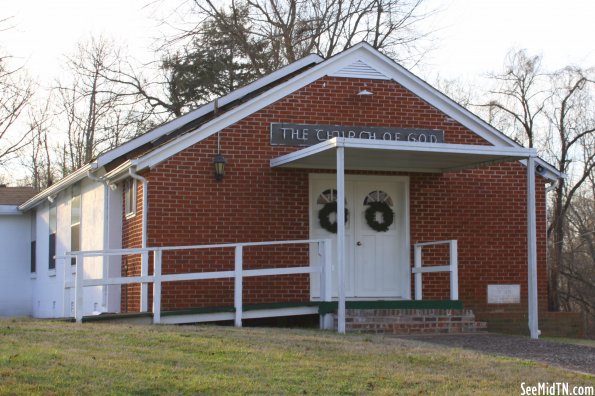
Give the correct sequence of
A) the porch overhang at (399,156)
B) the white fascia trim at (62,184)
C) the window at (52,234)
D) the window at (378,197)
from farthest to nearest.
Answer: the window at (52,234)
the white fascia trim at (62,184)
the window at (378,197)
the porch overhang at (399,156)

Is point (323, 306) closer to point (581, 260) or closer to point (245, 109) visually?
point (245, 109)

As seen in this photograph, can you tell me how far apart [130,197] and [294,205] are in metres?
2.91

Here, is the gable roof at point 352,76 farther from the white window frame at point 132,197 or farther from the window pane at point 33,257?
the window pane at point 33,257

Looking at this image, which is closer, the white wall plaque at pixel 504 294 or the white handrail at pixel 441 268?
the white handrail at pixel 441 268

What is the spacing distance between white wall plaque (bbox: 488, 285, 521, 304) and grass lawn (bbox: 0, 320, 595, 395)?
219 inches

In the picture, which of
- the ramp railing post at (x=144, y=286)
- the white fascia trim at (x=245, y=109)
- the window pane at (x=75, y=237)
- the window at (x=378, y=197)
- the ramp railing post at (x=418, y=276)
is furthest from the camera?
the window pane at (x=75, y=237)

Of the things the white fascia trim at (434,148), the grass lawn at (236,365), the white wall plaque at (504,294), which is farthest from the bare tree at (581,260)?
the grass lawn at (236,365)

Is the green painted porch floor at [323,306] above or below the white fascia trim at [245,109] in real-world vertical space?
below

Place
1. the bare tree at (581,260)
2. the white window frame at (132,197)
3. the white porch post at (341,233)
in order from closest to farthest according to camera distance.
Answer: the white porch post at (341,233) → the white window frame at (132,197) → the bare tree at (581,260)

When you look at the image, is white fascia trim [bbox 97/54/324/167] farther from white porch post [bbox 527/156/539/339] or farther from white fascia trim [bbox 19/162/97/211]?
white porch post [bbox 527/156/539/339]

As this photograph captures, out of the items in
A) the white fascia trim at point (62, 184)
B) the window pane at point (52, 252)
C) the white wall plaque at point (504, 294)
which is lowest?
the white wall plaque at point (504, 294)

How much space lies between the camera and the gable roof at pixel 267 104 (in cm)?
1622

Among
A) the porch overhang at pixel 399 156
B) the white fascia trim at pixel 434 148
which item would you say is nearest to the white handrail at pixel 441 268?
the porch overhang at pixel 399 156

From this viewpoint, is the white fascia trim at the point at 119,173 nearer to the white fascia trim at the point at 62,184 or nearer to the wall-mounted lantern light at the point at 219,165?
the white fascia trim at the point at 62,184
